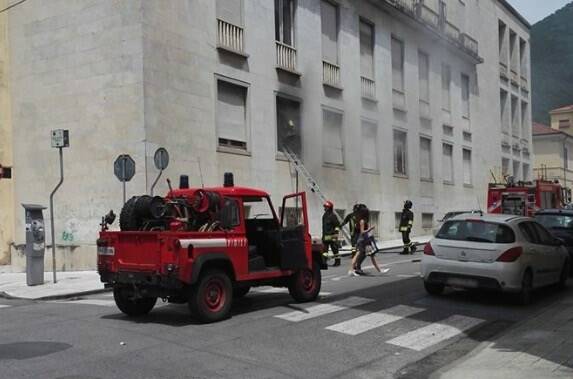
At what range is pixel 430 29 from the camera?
2986 centimetres

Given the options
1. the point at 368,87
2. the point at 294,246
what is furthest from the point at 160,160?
the point at 368,87

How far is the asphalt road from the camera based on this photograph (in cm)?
637

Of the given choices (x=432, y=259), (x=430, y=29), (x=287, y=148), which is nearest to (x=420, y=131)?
(x=430, y=29)

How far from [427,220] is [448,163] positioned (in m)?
4.40

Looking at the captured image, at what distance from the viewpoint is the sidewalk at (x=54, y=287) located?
1245 cm

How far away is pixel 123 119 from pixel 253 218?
26.7 ft

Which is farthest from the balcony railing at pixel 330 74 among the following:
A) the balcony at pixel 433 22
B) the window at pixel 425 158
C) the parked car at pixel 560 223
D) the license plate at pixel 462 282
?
the license plate at pixel 462 282

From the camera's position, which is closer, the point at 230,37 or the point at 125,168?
the point at 125,168

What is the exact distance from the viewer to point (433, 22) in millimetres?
30797

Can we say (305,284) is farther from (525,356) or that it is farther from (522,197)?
(522,197)

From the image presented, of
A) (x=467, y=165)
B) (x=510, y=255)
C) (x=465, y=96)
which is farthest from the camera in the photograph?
(x=467, y=165)

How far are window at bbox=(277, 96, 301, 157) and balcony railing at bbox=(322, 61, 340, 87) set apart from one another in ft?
6.73

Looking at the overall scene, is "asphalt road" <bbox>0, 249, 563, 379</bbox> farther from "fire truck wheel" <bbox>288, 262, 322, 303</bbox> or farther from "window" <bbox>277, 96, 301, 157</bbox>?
"window" <bbox>277, 96, 301, 157</bbox>

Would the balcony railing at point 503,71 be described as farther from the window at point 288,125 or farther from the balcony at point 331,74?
the window at point 288,125
